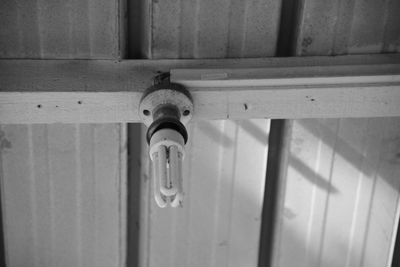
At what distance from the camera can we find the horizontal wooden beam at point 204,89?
1129 mm

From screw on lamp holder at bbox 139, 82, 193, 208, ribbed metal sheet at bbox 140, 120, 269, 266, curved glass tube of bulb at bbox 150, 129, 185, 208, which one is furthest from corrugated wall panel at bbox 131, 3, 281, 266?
curved glass tube of bulb at bbox 150, 129, 185, 208

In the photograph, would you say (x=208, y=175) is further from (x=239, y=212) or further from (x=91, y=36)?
(x=91, y=36)

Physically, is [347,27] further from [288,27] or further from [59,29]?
[59,29]

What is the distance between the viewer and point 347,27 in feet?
4.11

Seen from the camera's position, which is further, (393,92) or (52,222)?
(52,222)

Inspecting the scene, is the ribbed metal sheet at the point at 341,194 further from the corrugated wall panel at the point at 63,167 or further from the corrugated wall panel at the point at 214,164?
the corrugated wall panel at the point at 63,167

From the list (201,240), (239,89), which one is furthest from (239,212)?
(239,89)

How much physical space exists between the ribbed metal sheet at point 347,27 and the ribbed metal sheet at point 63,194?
488 millimetres

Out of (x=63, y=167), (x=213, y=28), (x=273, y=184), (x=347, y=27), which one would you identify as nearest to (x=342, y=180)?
(x=273, y=184)

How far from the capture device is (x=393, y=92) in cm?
118

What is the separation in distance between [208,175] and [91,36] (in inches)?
17.2

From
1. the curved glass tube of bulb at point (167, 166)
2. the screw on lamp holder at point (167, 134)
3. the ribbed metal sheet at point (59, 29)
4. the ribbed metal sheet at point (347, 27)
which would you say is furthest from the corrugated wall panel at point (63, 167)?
the ribbed metal sheet at point (347, 27)

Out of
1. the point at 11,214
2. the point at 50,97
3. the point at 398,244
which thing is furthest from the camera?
the point at 398,244

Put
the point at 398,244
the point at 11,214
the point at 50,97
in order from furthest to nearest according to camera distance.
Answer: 1. the point at 398,244
2. the point at 11,214
3. the point at 50,97
